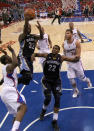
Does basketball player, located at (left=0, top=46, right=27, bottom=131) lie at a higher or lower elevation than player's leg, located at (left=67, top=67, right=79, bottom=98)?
higher

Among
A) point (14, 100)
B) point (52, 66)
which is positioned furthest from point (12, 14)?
point (14, 100)

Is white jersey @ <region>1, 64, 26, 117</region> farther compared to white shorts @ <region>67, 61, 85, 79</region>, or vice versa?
white shorts @ <region>67, 61, 85, 79</region>

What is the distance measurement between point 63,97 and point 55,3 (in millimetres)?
29487

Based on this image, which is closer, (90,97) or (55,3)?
(90,97)

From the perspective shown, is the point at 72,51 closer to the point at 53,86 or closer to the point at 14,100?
the point at 53,86

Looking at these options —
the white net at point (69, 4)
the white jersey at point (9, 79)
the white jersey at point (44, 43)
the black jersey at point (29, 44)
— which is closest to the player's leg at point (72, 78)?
the black jersey at point (29, 44)

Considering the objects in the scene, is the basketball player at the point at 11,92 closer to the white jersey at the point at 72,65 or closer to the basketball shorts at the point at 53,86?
the basketball shorts at the point at 53,86

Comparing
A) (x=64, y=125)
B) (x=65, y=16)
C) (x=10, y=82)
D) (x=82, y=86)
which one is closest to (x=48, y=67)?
(x=10, y=82)

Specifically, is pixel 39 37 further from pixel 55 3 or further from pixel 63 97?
pixel 55 3

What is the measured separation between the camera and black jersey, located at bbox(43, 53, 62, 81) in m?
4.68

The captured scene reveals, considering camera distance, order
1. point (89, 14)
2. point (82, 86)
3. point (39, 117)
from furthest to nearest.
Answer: point (89, 14) < point (82, 86) < point (39, 117)

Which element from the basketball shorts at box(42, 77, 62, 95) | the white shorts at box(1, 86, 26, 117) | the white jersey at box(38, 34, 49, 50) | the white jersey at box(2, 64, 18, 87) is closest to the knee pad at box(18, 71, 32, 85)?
the basketball shorts at box(42, 77, 62, 95)

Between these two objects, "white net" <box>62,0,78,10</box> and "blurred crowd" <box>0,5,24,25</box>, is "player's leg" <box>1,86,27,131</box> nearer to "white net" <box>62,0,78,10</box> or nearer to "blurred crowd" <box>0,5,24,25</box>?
"blurred crowd" <box>0,5,24,25</box>

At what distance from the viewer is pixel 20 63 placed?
570 centimetres
